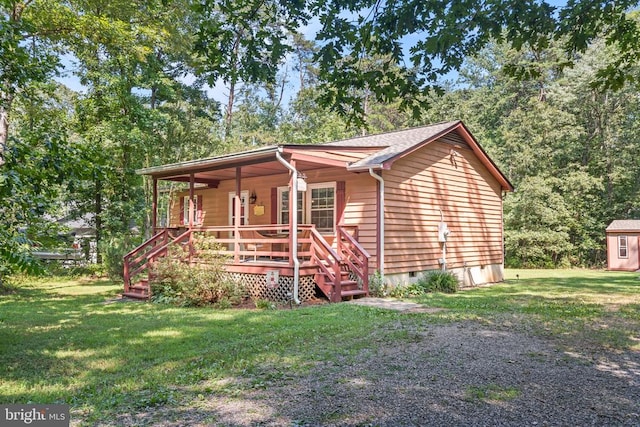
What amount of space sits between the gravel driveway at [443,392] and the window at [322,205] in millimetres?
6443

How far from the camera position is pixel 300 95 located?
32.9 meters

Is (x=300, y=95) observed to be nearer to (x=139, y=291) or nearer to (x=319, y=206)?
(x=319, y=206)

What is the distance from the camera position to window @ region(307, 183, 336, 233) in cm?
1151

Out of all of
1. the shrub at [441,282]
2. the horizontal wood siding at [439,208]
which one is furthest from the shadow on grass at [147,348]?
the shrub at [441,282]

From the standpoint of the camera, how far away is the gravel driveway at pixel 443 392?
318 centimetres

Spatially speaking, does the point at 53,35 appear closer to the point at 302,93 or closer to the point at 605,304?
the point at 605,304

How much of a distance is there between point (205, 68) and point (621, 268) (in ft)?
75.3

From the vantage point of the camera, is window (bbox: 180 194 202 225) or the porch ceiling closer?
the porch ceiling

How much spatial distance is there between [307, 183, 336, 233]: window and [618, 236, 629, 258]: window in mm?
16875

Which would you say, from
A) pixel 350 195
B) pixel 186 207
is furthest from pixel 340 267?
pixel 186 207

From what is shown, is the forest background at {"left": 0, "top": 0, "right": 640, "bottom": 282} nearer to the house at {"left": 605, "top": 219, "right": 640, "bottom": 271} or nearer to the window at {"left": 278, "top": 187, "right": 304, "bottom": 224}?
the house at {"left": 605, "top": 219, "right": 640, "bottom": 271}

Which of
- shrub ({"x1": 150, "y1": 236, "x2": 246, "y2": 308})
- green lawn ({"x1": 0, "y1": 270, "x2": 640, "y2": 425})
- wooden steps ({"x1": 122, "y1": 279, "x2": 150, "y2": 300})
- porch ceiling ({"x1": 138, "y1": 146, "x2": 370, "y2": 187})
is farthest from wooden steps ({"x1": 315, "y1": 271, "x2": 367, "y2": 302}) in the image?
wooden steps ({"x1": 122, "y1": 279, "x2": 150, "y2": 300})

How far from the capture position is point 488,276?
48.0 feet

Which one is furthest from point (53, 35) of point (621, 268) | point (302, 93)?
point (621, 268)
